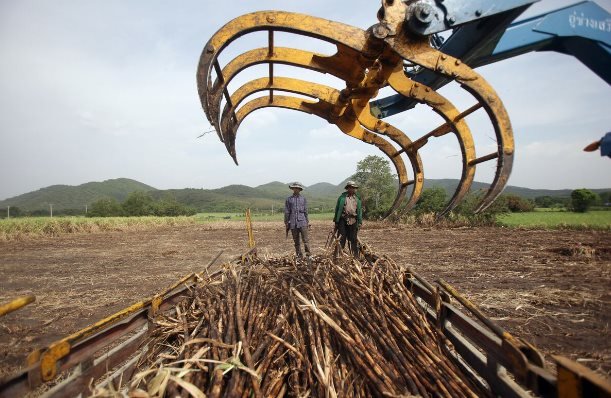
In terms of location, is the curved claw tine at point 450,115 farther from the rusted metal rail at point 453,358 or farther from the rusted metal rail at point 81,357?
the rusted metal rail at point 81,357

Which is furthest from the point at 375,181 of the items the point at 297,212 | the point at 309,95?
the point at 309,95

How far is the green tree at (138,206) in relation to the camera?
6775 centimetres

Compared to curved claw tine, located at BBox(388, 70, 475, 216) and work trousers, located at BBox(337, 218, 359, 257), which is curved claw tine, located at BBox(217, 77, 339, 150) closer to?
curved claw tine, located at BBox(388, 70, 475, 216)

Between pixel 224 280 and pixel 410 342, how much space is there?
2.00 m

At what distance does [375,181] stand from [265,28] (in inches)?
1480

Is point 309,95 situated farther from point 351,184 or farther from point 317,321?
point 351,184

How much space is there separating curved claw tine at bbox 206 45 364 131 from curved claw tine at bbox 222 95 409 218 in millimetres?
736

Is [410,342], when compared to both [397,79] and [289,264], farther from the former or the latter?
[289,264]

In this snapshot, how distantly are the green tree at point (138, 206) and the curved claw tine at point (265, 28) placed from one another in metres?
73.0

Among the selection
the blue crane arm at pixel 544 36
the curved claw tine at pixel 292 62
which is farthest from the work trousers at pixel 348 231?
the blue crane arm at pixel 544 36

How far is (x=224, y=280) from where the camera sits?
11.0 feet

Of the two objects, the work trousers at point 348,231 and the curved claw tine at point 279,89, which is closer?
the curved claw tine at point 279,89

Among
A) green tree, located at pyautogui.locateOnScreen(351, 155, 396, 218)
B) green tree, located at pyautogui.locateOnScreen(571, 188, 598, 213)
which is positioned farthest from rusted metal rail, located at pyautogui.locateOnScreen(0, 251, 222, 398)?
green tree, located at pyautogui.locateOnScreen(571, 188, 598, 213)

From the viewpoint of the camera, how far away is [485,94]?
2.45 meters
